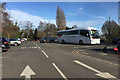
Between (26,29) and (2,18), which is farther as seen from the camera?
(26,29)

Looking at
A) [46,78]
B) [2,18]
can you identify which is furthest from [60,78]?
[2,18]

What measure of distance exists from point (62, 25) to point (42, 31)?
21.8m

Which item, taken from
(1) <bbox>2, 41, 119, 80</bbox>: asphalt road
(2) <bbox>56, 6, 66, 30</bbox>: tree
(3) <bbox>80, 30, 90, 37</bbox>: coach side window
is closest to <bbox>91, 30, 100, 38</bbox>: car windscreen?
(3) <bbox>80, 30, 90, 37</bbox>: coach side window

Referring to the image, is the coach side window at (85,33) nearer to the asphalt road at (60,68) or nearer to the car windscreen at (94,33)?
the car windscreen at (94,33)

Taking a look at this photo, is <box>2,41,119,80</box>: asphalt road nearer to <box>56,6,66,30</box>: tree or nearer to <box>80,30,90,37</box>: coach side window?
<box>80,30,90,37</box>: coach side window

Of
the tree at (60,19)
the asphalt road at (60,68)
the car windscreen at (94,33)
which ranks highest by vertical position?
the tree at (60,19)

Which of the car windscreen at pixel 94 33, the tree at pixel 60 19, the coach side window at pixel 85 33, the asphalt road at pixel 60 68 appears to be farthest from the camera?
the tree at pixel 60 19

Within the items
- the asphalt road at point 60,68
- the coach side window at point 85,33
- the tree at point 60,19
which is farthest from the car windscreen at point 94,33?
the tree at point 60,19

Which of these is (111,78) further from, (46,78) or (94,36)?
(94,36)

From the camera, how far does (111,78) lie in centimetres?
471

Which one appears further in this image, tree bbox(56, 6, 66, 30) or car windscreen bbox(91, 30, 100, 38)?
tree bbox(56, 6, 66, 30)

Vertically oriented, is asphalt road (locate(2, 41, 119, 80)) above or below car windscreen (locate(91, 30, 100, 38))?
below

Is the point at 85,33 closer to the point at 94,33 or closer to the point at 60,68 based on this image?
the point at 94,33

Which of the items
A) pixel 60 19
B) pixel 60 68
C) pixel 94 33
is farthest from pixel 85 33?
pixel 60 19
